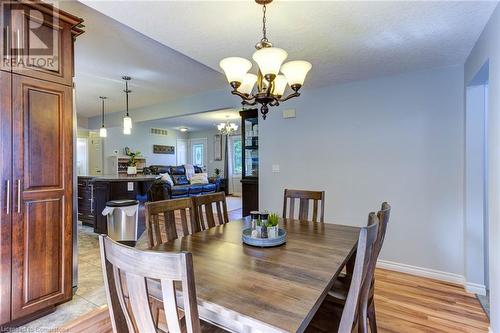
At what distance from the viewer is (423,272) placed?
2.94 m

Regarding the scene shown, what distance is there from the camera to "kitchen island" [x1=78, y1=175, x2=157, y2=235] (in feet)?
13.5

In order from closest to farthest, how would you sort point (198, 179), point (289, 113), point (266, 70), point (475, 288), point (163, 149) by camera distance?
point (266, 70) < point (475, 288) < point (289, 113) < point (198, 179) < point (163, 149)

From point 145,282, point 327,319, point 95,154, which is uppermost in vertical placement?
point 95,154

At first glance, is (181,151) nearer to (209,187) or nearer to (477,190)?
(209,187)

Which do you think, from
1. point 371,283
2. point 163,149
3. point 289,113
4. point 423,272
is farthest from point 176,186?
point 371,283

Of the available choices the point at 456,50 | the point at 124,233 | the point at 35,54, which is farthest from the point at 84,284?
the point at 456,50

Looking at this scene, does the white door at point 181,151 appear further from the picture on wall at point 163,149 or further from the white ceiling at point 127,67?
the white ceiling at point 127,67

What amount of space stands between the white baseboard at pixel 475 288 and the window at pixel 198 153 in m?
9.14

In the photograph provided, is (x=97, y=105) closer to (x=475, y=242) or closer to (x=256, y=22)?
(x=256, y=22)

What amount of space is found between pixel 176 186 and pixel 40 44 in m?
5.81

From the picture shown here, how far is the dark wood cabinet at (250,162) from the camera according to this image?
14.2 feet

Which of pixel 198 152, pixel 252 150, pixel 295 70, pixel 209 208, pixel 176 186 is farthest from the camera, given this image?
pixel 198 152

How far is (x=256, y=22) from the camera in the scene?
196cm

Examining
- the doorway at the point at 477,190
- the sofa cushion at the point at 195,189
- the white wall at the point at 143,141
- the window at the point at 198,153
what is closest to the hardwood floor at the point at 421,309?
the doorway at the point at 477,190
